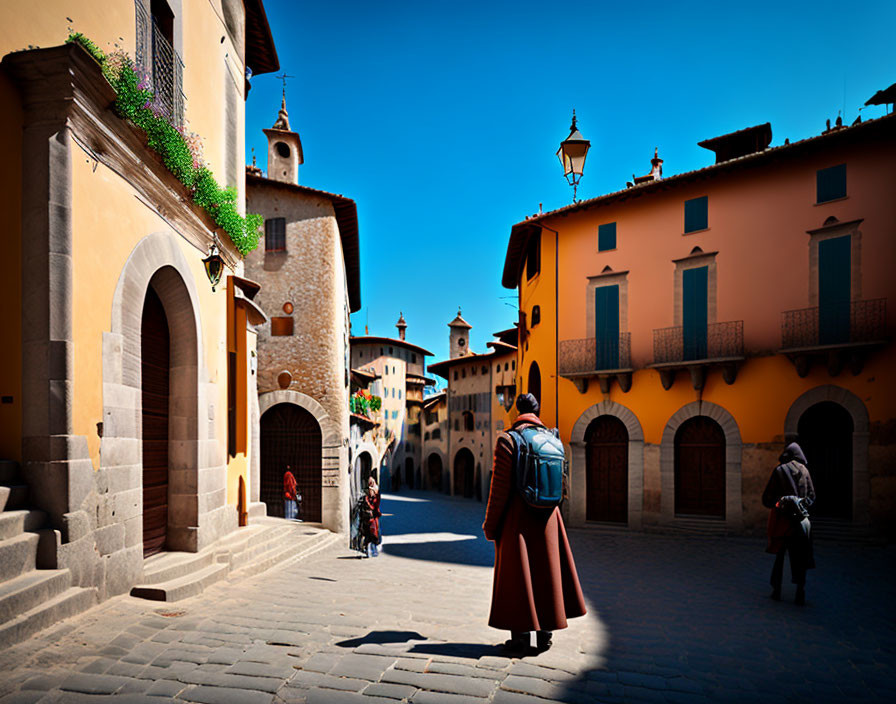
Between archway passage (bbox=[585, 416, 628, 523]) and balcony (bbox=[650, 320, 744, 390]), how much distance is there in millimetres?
2241

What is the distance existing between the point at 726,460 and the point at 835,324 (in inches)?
169

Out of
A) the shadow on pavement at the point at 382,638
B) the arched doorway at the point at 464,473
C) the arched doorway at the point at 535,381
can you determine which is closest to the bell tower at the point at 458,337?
the arched doorway at the point at 464,473

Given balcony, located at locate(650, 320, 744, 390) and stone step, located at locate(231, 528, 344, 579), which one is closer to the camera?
stone step, located at locate(231, 528, 344, 579)

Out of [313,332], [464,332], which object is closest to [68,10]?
[313,332]

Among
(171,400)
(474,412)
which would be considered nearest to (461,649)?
(171,400)

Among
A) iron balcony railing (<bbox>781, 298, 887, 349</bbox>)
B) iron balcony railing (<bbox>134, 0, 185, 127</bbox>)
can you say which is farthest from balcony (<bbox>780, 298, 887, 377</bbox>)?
iron balcony railing (<bbox>134, 0, 185, 127</bbox>)

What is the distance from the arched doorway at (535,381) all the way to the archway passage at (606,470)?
2672mm

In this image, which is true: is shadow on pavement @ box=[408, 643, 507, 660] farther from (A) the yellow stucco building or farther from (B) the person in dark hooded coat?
(B) the person in dark hooded coat

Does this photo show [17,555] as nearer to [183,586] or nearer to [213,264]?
[183,586]

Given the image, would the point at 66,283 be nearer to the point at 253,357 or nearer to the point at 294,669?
the point at 294,669

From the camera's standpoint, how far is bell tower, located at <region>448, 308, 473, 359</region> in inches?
2269

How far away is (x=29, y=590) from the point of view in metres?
3.92

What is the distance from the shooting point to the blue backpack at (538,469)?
432 centimetres

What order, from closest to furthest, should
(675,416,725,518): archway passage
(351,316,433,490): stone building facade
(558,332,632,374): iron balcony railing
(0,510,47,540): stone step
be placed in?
(0,510,47,540): stone step < (675,416,725,518): archway passage < (558,332,632,374): iron balcony railing < (351,316,433,490): stone building facade
